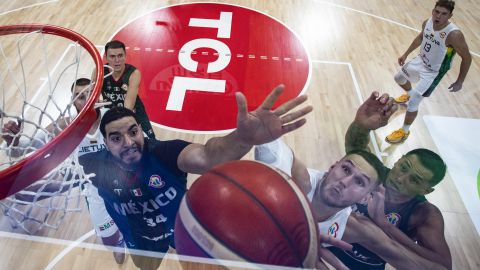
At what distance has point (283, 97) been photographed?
9.55 ft

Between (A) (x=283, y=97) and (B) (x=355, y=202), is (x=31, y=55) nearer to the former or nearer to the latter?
(A) (x=283, y=97)

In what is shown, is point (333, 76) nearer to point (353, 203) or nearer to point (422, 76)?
point (422, 76)

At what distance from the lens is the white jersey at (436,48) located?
7.52 ft

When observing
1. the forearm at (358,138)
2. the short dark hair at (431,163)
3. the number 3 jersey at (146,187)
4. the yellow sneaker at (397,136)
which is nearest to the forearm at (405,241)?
the short dark hair at (431,163)

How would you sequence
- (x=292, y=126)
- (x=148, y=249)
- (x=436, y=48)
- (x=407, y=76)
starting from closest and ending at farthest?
(x=292, y=126)
(x=148, y=249)
(x=436, y=48)
(x=407, y=76)

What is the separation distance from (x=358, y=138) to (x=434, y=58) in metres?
0.97

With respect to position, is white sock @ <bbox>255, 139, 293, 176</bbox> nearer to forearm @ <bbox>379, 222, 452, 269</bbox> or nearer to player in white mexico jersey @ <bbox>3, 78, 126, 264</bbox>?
forearm @ <bbox>379, 222, 452, 269</bbox>

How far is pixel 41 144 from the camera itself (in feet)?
5.14

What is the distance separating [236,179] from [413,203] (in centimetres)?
88

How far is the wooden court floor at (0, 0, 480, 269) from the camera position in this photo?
1.99 meters

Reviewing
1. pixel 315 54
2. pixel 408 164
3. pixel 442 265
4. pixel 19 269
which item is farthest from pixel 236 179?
pixel 315 54

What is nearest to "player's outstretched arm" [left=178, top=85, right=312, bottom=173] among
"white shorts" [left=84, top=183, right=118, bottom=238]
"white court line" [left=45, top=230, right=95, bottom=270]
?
"white shorts" [left=84, top=183, right=118, bottom=238]

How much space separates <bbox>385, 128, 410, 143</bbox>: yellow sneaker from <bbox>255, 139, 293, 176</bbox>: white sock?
2.79ft

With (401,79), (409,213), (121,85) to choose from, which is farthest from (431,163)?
(121,85)
